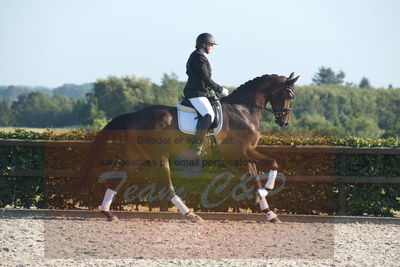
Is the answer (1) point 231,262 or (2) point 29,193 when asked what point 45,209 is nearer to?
(2) point 29,193

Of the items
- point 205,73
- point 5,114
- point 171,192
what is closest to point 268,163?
point 171,192

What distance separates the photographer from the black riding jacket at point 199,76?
30.0ft

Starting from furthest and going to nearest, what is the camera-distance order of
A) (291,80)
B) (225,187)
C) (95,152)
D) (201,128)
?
(225,187) < (291,80) < (95,152) < (201,128)

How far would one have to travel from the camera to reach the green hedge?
10203 mm

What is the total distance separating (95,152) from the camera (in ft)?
31.1

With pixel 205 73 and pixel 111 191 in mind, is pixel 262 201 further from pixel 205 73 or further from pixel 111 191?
pixel 111 191

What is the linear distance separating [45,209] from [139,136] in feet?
8.61

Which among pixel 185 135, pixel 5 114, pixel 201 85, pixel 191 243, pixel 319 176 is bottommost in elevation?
pixel 191 243

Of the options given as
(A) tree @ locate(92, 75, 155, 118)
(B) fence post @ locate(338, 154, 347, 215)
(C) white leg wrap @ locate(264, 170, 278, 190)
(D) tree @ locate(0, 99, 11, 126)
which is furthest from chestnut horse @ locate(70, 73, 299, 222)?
(D) tree @ locate(0, 99, 11, 126)

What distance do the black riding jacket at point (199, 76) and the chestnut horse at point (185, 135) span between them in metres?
0.45

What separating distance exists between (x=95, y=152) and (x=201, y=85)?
2.10 meters

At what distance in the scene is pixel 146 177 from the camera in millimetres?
10250

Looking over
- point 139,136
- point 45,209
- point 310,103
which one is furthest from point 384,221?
point 310,103

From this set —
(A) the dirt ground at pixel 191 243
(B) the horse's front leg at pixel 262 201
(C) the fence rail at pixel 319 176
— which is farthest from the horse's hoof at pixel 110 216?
(B) the horse's front leg at pixel 262 201
